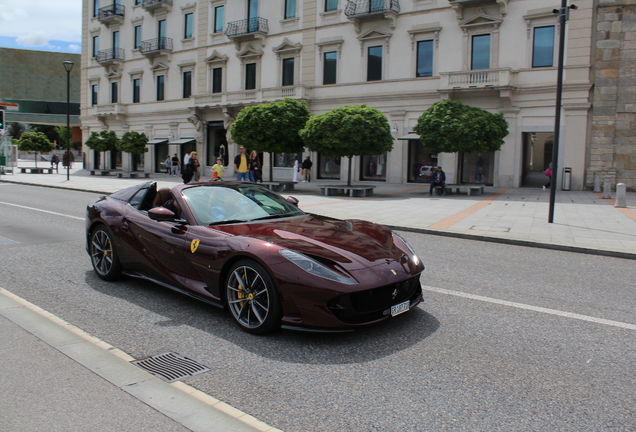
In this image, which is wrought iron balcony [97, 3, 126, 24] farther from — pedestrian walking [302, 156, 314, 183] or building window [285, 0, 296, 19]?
pedestrian walking [302, 156, 314, 183]

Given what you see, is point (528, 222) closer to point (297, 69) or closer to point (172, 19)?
point (297, 69)

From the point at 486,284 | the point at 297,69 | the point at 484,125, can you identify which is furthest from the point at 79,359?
the point at 297,69

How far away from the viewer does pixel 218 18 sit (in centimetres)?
3962

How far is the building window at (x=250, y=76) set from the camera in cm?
3775

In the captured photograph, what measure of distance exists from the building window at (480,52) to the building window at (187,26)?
23378 mm

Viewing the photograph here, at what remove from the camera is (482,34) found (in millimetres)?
27953

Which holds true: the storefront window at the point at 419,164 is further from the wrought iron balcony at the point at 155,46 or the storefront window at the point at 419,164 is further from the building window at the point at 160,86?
the building window at the point at 160,86

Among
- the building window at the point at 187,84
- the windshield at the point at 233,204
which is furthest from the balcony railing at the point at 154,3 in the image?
the windshield at the point at 233,204

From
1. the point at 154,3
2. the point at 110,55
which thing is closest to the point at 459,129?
the point at 154,3

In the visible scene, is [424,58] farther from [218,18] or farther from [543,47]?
[218,18]

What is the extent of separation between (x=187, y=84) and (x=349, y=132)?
24.5 m

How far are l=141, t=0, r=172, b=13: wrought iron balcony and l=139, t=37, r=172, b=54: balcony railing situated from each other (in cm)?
255

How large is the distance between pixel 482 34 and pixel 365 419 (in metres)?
28.5

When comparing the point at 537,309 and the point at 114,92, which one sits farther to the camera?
the point at 114,92
